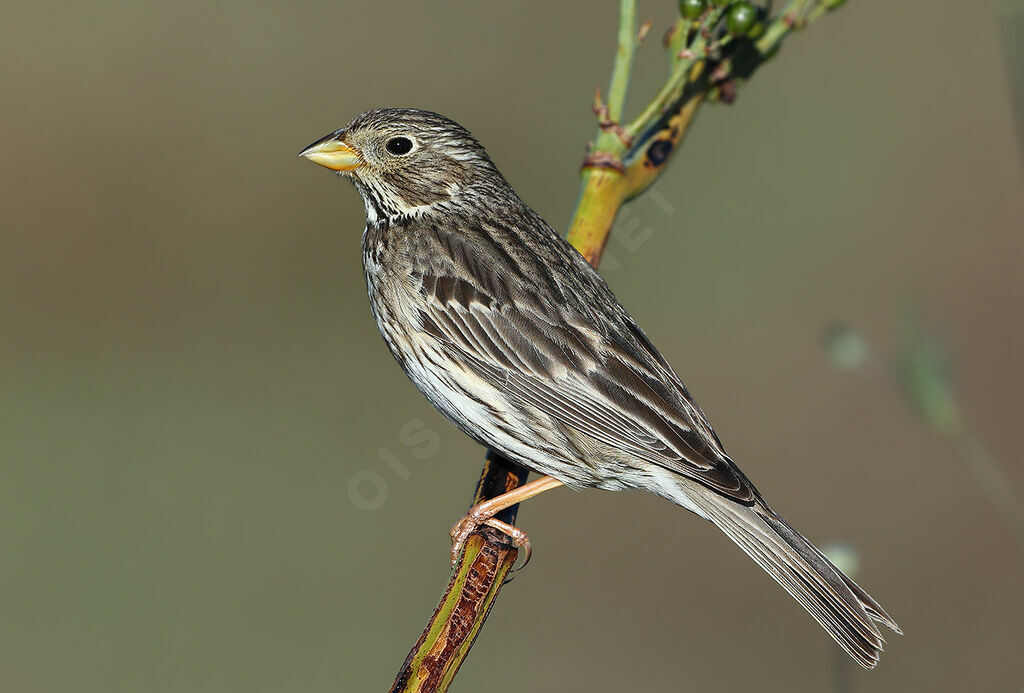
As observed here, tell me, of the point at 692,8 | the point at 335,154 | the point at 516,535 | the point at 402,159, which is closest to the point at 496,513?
the point at 516,535

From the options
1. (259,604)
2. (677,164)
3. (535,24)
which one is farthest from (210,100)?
(259,604)

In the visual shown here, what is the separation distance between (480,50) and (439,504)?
4.59 metres

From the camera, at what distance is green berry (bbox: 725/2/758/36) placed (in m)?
3.98

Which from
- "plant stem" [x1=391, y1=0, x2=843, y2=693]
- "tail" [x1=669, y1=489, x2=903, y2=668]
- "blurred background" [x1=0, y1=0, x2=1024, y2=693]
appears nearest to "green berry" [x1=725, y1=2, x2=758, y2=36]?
"plant stem" [x1=391, y1=0, x2=843, y2=693]

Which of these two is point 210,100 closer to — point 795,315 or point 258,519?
point 258,519

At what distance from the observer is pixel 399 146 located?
15.2ft

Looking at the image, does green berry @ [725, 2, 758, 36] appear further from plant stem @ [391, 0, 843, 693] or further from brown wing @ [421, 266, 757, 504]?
brown wing @ [421, 266, 757, 504]

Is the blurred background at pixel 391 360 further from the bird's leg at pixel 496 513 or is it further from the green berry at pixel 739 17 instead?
the green berry at pixel 739 17

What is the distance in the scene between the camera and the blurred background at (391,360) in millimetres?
7004

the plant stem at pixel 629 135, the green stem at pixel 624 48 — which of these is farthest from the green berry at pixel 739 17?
the green stem at pixel 624 48

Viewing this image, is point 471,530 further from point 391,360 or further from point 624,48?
point 391,360

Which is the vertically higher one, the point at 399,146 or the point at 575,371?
the point at 399,146

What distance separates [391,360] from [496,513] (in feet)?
16.2

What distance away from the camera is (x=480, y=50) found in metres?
10.1
